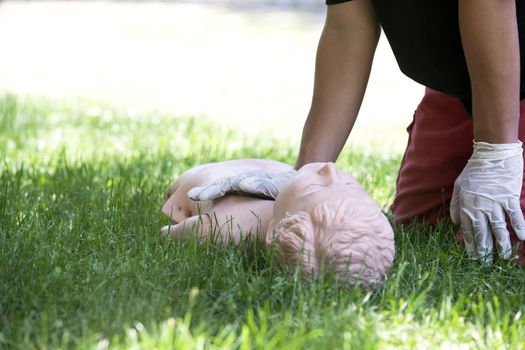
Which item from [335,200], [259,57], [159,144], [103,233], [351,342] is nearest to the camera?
[351,342]

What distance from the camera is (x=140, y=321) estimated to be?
6.85ft

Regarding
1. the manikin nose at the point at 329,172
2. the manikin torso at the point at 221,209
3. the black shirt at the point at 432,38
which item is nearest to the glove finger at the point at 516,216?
the black shirt at the point at 432,38

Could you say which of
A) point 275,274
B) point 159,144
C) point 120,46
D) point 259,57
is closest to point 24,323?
point 275,274

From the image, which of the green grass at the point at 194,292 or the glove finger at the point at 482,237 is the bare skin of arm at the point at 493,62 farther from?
the green grass at the point at 194,292

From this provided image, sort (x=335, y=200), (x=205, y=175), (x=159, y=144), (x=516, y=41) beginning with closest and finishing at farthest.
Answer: (x=335, y=200), (x=516, y=41), (x=205, y=175), (x=159, y=144)

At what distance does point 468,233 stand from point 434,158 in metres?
0.49

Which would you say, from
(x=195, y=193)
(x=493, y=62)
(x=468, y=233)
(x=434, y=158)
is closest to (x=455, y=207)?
(x=468, y=233)

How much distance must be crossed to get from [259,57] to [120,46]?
196 cm

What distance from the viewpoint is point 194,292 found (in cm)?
207

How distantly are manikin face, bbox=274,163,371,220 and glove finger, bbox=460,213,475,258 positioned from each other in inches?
17.3

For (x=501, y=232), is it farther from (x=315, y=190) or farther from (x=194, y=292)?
(x=194, y=292)

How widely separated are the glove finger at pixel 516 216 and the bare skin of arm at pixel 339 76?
60 centimetres

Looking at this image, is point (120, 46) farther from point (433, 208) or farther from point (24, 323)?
point (24, 323)

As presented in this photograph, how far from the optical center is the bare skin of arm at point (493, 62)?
8.42 feet
